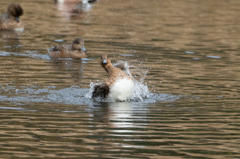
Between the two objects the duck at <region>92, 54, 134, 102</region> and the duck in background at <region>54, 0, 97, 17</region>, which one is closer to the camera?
the duck at <region>92, 54, 134, 102</region>

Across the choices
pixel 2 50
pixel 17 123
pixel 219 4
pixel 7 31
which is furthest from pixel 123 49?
pixel 219 4

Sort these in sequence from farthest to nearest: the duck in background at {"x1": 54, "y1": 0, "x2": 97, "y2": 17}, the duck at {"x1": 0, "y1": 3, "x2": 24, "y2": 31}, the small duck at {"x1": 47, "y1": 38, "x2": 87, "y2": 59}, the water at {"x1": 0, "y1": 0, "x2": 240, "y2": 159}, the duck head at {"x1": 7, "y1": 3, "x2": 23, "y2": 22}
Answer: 1. the duck in background at {"x1": 54, "y1": 0, "x2": 97, "y2": 17}
2. the duck head at {"x1": 7, "y1": 3, "x2": 23, "y2": 22}
3. the duck at {"x1": 0, "y1": 3, "x2": 24, "y2": 31}
4. the small duck at {"x1": 47, "y1": 38, "x2": 87, "y2": 59}
5. the water at {"x1": 0, "y1": 0, "x2": 240, "y2": 159}

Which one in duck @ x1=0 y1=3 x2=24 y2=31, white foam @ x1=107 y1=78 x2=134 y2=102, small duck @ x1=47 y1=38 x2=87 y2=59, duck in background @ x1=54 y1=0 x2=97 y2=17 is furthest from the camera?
duck in background @ x1=54 y1=0 x2=97 y2=17

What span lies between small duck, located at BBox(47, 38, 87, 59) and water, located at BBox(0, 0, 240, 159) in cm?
27

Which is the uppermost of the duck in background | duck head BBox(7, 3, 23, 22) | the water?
duck head BBox(7, 3, 23, 22)

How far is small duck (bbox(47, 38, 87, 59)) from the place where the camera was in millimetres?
16219

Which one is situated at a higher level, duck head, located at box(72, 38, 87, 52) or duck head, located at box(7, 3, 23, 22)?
duck head, located at box(7, 3, 23, 22)

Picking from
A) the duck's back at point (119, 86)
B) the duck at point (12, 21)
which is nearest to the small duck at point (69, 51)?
the duck at point (12, 21)

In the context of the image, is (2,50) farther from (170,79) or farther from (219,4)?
(219,4)

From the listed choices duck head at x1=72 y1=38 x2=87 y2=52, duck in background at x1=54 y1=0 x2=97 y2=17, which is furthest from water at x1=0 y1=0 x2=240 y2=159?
duck in background at x1=54 y1=0 x2=97 y2=17

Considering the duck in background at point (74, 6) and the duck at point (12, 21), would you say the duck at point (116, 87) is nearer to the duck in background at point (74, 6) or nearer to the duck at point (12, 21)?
the duck at point (12, 21)

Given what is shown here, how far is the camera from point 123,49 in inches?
680

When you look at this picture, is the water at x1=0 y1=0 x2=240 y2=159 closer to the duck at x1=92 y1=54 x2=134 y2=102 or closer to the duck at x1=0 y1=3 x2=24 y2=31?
the duck at x1=92 y1=54 x2=134 y2=102

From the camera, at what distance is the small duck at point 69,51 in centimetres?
1622
